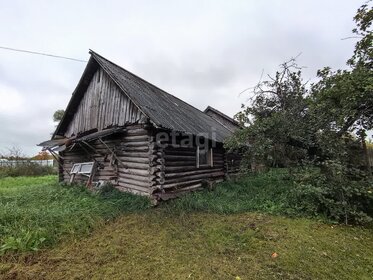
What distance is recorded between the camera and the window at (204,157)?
35.3 feet

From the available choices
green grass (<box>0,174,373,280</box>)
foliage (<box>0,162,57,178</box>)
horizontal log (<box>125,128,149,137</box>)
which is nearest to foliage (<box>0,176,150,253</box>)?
green grass (<box>0,174,373,280</box>)

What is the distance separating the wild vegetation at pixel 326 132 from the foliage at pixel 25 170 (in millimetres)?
18601

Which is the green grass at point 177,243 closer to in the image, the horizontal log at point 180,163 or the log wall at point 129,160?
the log wall at point 129,160

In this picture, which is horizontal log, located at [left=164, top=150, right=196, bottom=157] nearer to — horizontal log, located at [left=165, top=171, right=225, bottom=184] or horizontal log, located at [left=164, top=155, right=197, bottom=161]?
horizontal log, located at [left=164, top=155, right=197, bottom=161]

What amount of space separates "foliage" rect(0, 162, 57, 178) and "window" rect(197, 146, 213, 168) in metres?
16.4

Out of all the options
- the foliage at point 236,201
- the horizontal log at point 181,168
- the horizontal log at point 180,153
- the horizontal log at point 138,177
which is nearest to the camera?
the foliage at point 236,201

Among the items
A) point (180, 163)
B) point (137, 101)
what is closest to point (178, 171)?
point (180, 163)

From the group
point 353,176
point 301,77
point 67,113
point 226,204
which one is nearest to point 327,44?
point 301,77

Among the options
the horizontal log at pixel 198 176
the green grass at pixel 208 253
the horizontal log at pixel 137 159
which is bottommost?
the green grass at pixel 208 253

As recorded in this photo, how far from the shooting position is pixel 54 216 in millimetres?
5672

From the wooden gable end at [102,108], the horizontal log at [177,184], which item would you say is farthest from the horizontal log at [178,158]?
the wooden gable end at [102,108]

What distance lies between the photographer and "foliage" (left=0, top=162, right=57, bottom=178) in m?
18.2

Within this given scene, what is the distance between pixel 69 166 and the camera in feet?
38.3

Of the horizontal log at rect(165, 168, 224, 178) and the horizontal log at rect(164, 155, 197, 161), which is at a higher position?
the horizontal log at rect(164, 155, 197, 161)
